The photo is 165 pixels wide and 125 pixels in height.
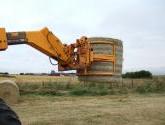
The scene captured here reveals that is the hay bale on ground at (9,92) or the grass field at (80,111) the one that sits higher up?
the hay bale on ground at (9,92)

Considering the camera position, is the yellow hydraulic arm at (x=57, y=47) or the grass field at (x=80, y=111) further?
the yellow hydraulic arm at (x=57, y=47)

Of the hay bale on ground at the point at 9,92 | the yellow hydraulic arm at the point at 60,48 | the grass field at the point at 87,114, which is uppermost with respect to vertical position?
Result: the yellow hydraulic arm at the point at 60,48

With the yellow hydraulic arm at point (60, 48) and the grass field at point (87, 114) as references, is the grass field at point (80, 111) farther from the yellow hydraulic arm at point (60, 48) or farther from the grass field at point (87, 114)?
the yellow hydraulic arm at point (60, 48)

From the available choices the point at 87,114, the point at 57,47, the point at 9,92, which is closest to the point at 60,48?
the point at 57,47

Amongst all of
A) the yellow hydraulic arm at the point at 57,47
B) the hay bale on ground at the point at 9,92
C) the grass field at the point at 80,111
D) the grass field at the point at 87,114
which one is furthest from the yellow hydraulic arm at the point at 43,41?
the grass field at the point at 87,114

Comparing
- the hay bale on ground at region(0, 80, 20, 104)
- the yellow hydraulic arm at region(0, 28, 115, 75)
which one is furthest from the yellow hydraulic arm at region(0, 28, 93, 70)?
the hay bale on ground at region(0, 80, 20, 104)

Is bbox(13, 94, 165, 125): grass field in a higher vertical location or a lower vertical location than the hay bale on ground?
lower

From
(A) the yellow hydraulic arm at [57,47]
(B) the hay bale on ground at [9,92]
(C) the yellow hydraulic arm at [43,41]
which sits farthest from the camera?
(A) the yellow hydraulic arm at [57,47]

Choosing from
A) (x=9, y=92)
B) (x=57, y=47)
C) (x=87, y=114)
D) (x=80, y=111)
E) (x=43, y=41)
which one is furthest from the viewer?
(x=57, y=47)

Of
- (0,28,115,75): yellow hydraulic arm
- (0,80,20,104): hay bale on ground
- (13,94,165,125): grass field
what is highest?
(0,28,115,75): yellow hydraulic arm

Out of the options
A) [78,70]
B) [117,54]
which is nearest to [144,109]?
[78,70]

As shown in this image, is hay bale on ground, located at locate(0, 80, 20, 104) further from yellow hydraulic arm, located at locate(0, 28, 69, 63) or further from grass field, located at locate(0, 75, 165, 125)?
yellow hydraulic arm, located at locate(0, 28, 69, 63)

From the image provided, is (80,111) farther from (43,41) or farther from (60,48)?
(60,48)

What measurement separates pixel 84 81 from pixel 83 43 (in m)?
4.88
